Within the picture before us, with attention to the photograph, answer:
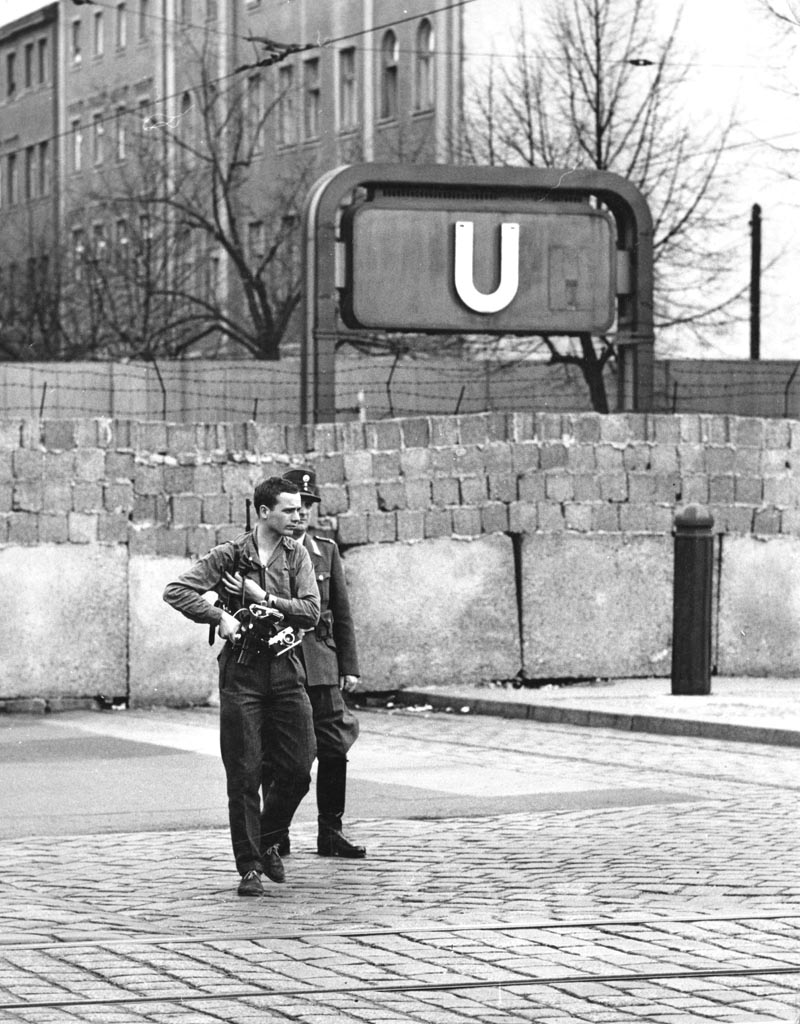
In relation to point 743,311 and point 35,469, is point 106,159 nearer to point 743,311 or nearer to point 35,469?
point 743,311

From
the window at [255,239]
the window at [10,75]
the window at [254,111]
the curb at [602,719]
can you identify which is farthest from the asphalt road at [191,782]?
the window at [10,75]

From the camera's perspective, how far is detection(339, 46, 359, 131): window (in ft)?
174

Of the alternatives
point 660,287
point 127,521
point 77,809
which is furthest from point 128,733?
point 660,287

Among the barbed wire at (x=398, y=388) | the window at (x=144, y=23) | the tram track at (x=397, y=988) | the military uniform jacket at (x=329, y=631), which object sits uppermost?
the window at (x=144, y=23)

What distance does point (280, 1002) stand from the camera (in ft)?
22.7

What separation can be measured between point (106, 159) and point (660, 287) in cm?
1626

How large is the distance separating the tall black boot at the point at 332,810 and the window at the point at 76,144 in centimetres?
4738

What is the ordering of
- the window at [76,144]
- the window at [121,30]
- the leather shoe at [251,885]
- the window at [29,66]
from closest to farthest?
the leather shoe at [251,885] < the window at [76,144] < the window at [121,30] < the window at [29,66]

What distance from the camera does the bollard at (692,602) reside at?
58.6 feet

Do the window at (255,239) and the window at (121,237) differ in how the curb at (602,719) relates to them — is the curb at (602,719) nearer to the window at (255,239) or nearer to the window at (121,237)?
the window at (121,237)

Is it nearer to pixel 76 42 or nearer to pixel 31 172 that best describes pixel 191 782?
pixel 76 42

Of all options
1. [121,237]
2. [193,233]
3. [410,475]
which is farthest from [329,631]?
[193,233]

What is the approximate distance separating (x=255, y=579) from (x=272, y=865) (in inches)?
46.4

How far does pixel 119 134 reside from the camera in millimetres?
52719
